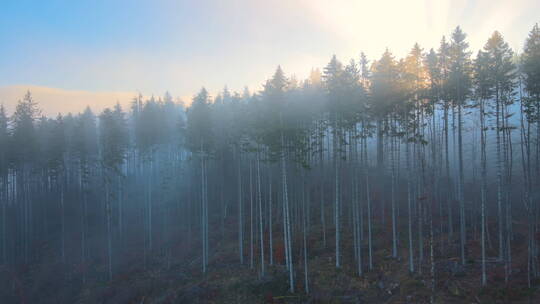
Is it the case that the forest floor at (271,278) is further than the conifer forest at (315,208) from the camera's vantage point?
No

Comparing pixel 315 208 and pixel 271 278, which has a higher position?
pixel 315 208

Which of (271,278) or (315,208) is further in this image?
(315,208)

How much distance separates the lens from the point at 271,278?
21688 millimetres

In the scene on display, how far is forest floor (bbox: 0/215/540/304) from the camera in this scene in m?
16.8

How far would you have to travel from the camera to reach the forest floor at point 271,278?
16.8 meters

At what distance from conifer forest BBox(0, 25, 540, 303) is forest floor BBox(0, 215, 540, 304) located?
0.43 ft

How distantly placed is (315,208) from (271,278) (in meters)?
14.5

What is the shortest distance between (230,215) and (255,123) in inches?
736

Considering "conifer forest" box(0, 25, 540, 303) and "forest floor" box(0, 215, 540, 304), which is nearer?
"forest floor" box(0, 215, 540, 304)

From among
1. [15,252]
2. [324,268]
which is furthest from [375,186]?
[15,252]

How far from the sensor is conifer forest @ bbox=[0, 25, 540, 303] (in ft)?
60.3

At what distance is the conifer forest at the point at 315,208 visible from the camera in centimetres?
1839

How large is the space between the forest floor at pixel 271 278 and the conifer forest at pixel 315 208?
13 centimetres

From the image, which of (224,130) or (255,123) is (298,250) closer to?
(255,123)
